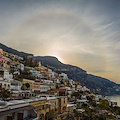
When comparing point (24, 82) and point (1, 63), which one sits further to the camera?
point (1, 63)

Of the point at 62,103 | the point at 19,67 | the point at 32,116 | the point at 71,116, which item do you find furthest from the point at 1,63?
the point at 32,116

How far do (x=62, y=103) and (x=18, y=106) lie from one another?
14259mm

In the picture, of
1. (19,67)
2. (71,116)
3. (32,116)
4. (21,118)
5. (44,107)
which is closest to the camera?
(21,118)

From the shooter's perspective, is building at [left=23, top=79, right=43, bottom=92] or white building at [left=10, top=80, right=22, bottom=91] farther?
building at [left=23, top=79, right=43, bottom=92]

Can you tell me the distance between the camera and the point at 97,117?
29.4 metres

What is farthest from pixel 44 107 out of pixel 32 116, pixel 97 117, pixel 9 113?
pixel 97 117

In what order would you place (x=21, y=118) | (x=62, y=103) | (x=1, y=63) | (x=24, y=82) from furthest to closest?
(x=1, y=63), (x=24, y=82), (x=62, y=103), (x=21, y=118)

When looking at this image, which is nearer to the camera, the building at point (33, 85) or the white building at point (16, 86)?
the white building at point (16, 86)

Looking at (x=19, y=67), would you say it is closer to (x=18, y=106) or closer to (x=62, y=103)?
(x=62, y=103)

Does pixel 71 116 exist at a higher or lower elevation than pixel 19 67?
lower

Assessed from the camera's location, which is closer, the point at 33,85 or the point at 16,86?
the point at 16,86

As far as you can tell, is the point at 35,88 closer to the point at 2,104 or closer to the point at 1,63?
the point at 1,63

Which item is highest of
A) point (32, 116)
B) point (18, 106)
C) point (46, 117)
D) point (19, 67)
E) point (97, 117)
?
point (19, 67)

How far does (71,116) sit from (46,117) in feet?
19.4
